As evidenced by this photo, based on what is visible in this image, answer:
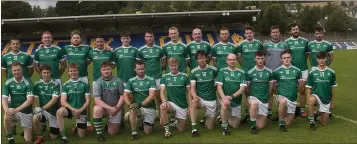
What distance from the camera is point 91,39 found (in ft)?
96.0

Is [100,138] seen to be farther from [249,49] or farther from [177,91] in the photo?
[249,49]

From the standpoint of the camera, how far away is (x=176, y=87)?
6.14m

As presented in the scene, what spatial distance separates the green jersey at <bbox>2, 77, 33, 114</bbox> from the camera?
5.76 m

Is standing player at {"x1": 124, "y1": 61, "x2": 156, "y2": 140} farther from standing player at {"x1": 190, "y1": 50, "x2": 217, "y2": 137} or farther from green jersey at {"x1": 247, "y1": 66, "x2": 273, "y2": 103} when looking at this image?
green jersey at {"x1": 247, "y1": 66, "x2": 273, "y2": 103}

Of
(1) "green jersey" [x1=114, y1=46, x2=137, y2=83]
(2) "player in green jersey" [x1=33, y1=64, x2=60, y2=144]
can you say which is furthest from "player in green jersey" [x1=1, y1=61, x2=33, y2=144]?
(1) "green jersey" [x1=114, y1=46, x2=137, y2=83]

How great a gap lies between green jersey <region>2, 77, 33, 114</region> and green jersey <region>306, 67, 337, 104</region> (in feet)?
14.9

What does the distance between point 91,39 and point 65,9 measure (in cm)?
2907

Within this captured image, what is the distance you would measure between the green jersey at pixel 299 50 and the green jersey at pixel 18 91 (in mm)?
4710

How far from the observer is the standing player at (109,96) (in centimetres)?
585

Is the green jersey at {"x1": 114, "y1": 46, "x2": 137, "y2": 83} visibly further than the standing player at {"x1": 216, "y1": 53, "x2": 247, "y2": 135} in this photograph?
Yes

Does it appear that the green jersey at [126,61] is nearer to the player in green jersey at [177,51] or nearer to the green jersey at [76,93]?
the player in green jersey at [177,51]

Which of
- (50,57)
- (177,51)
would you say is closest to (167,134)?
(177,51)

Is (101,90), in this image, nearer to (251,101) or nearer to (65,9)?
(251,101)

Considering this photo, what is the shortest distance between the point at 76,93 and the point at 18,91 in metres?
0.85
